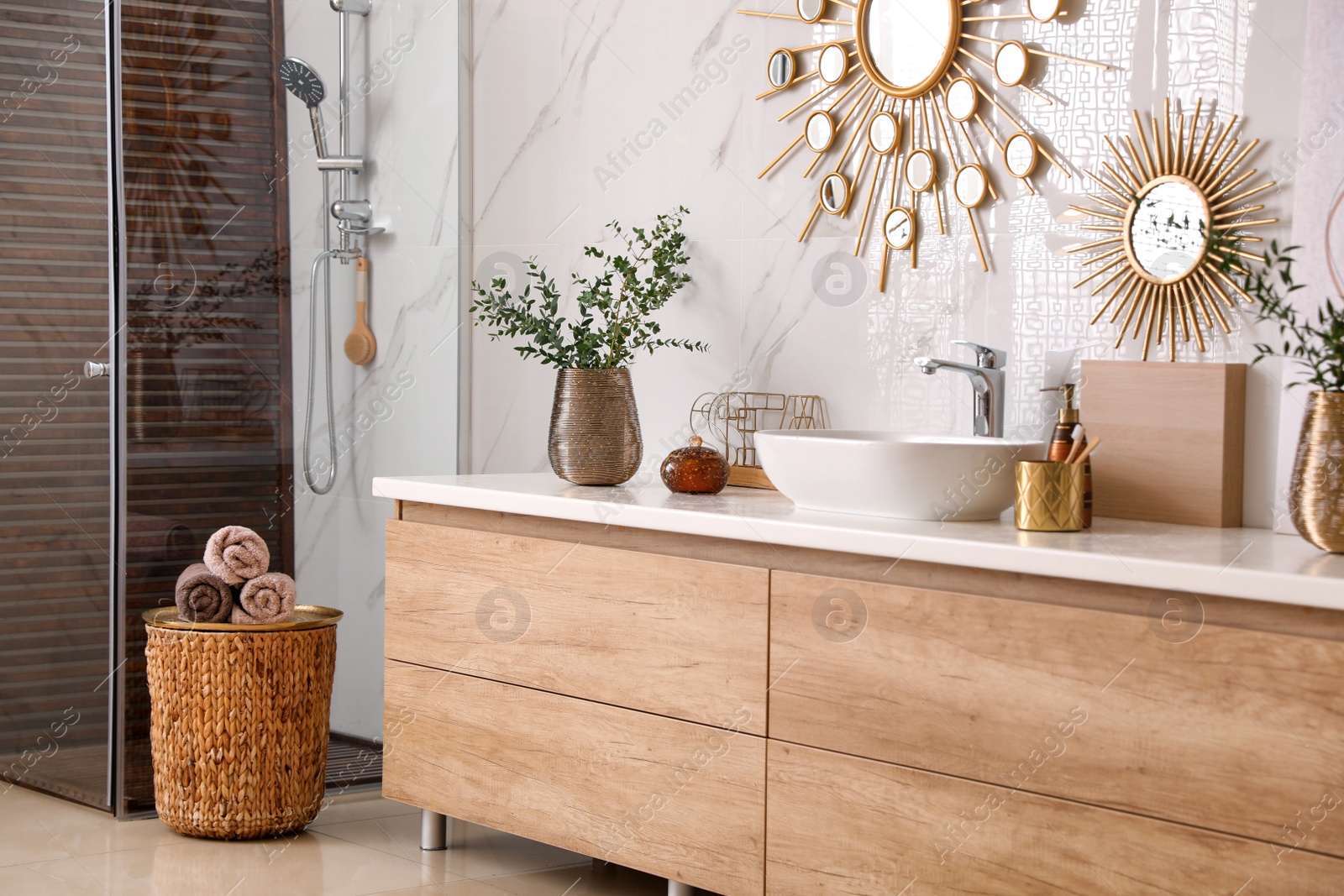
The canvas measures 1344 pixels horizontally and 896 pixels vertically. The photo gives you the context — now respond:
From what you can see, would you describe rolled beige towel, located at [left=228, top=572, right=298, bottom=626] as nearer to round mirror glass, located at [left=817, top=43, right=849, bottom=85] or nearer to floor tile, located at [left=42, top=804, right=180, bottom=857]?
floor tile, located at [left=42, top=804, right=180, bottom=857]

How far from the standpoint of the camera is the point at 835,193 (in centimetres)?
245

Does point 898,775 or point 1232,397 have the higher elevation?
point 1232,397

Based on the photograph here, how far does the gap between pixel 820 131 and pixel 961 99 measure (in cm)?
30

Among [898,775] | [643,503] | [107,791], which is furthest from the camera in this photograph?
[107,791]

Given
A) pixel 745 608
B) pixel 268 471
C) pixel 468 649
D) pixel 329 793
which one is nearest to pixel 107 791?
pixel 329 793

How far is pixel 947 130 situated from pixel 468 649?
48.4 inches

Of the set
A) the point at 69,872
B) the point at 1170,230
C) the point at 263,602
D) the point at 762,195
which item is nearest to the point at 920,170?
the point at 762,195

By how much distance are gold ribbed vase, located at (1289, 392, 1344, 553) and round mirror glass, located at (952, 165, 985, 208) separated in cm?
72

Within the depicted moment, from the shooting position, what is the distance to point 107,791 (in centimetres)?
269

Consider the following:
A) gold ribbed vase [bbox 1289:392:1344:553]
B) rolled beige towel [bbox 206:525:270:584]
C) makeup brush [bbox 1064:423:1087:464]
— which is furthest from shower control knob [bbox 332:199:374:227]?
gold ribbed vase [bbox 1289:392:1344:553]

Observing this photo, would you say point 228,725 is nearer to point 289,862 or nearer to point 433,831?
point 289,862

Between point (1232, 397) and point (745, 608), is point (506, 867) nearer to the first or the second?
point (745, 608)

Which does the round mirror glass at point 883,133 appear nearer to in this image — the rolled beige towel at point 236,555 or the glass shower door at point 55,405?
the rolled beige towel at point 236,555

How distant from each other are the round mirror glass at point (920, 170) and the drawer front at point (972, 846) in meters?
1.01
